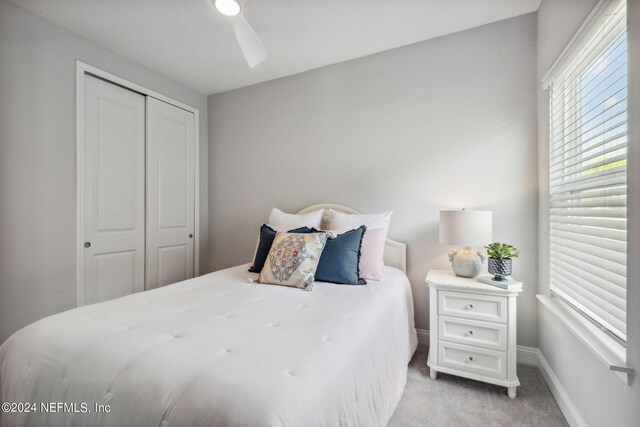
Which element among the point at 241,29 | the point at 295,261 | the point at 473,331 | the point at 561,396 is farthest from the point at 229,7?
the point at 561,396

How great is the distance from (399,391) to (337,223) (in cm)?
123

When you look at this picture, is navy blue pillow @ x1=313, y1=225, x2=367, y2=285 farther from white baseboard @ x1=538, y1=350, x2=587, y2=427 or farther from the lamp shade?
white baseboard @ x1=538, y1=350, x2=587, y2=427

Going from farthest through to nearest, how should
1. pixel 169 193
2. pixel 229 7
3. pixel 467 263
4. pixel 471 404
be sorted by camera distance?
pixel 169 193 < pixel 467 263 < pixel 471 404 < pixel 229 7

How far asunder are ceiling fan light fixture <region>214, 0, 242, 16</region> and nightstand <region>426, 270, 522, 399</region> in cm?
196

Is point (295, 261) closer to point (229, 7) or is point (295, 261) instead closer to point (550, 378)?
point (229, 7)

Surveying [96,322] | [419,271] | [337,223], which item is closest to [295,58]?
[337,223]

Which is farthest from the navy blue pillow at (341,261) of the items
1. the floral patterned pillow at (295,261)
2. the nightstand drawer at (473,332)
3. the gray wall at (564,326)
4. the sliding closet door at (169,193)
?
the sliding closet door at (169,193)

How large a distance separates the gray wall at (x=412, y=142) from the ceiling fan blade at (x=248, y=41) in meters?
1.06

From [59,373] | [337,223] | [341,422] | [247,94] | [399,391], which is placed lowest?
[399,391]

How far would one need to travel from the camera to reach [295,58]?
273cm

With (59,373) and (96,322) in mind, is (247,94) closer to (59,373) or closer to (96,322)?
(96,322)

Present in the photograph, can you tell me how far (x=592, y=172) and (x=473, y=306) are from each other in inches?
37.5

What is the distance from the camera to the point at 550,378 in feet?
6.10

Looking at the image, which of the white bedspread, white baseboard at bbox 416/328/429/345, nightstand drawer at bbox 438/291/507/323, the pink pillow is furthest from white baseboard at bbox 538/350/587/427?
the pink pillow
